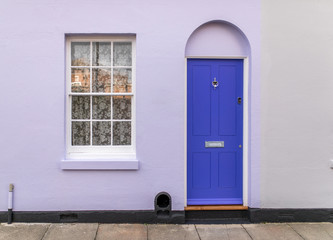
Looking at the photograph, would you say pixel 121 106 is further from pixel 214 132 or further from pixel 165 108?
pixel 214 132

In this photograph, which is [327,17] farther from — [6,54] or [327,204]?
[6,54]

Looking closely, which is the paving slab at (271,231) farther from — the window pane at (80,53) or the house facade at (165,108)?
the window pane at (80,53)

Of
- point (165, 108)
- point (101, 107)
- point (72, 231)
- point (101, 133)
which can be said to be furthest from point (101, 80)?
point (72, 231)

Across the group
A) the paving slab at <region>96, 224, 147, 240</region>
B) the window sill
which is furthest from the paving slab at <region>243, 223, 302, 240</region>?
the window sill

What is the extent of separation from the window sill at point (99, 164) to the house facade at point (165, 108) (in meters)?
0.02

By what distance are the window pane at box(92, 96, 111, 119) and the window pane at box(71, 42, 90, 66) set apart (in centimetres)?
67

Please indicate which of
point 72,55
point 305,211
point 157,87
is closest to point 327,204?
point 305,211

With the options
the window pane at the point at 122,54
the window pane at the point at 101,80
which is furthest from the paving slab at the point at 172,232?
the window pane at the point at 122,54

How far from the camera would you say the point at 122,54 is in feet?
17.9

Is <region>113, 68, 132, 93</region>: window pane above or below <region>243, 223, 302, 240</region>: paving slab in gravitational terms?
above

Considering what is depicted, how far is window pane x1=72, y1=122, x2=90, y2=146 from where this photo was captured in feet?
18.0

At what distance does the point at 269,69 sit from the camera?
17.6ft

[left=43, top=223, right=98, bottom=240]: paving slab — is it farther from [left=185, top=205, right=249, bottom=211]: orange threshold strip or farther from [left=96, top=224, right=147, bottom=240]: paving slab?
[left=185, top=205, right=249, bottom=211]: orange threshold strip

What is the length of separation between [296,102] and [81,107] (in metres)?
3.83
